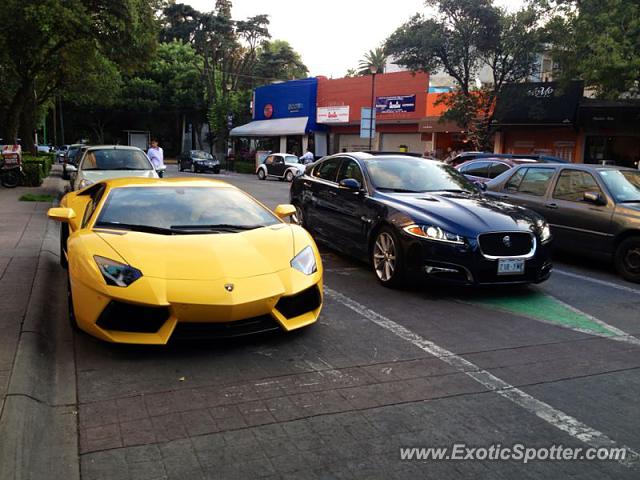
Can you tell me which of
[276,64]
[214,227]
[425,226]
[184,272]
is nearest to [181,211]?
[214,227]

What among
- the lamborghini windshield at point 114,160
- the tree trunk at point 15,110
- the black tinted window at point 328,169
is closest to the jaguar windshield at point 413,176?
the black tinted window at point 328,169

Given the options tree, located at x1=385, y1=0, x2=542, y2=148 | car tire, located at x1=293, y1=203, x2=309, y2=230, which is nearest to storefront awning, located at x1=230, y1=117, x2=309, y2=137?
tree, located at x1=385, y1=0, x2=542, y2=148

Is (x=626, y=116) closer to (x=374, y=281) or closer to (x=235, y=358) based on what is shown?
(x=374, y=281)

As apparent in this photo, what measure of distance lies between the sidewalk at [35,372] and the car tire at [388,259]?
3.44 metres

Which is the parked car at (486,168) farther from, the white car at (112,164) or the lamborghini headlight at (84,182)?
the lamborghini headlight at (84,182)

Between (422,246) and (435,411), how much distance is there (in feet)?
9.36

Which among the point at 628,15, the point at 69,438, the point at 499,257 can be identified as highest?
the point at 628,15

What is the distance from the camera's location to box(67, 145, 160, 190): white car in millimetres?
12273

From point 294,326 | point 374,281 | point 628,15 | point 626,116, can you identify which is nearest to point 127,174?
Result: point 374,281

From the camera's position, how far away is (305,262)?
4875 mm

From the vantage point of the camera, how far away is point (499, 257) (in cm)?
618

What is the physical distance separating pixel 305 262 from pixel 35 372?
2.18m

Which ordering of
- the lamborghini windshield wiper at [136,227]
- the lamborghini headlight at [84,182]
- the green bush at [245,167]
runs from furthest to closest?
the green bush at [245,167] → the lamborghini headlight at [84,182] → the lamborghini windshield wiper at [136,227]

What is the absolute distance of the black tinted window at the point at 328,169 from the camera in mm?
8555
